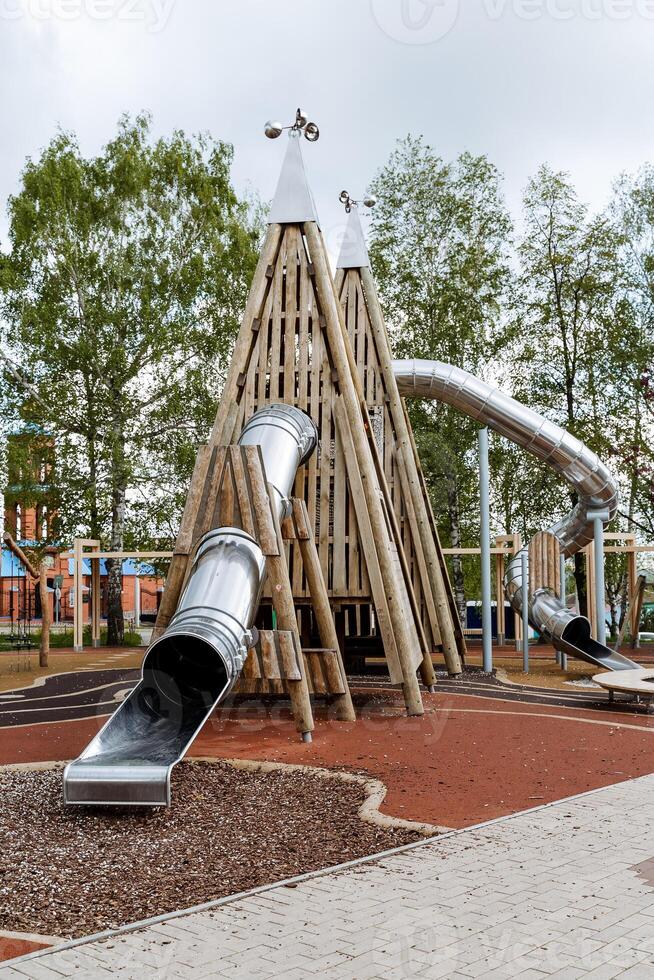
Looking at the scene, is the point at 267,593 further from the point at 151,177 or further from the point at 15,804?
the point at 151,177

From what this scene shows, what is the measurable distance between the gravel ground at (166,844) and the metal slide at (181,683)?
0.22 metres

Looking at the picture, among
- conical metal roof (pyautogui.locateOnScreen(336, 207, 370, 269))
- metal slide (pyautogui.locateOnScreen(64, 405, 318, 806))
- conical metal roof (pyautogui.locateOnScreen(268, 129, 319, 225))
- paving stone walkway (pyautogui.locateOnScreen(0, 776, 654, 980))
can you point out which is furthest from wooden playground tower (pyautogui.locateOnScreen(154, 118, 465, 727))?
paving stone walkway (pyautogui.locateOnScreen(0, 776, 654, 980))

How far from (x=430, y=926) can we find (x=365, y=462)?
754cm

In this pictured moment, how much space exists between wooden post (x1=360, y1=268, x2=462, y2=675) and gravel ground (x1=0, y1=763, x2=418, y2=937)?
24.4 ft

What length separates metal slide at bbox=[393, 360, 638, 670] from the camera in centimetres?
1719

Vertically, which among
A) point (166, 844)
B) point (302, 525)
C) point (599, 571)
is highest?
point (302, 525)

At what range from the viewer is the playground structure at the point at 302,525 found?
26.0 feet

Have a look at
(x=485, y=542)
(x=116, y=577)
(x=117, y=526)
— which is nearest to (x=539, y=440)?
(x=485, y=542)

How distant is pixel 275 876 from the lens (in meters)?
5.12

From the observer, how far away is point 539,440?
17.6 m

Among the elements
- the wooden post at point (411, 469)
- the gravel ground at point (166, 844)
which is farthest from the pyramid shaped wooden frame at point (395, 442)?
the gravel ground at point (166, 844)

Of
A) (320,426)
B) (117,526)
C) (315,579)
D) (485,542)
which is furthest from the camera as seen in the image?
Result: (117,526)

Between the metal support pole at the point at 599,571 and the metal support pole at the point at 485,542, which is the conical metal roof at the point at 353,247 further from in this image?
the metal support pole at the point at 599,571

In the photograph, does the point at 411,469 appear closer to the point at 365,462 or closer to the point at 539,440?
the point at 365,462
